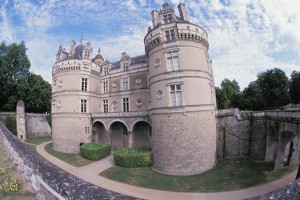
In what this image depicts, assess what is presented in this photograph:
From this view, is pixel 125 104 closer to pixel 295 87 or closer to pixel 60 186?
pixel 60 186

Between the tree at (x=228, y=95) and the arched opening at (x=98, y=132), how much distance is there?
93.9 feet

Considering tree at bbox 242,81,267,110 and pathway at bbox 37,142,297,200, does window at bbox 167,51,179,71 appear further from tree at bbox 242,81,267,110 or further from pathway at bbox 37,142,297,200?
tree at bbox 242,81,267,110

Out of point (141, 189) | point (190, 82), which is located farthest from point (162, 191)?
point (190, 82)

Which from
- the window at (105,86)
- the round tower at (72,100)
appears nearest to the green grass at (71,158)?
the round tower at (72,100)

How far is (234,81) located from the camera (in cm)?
5059

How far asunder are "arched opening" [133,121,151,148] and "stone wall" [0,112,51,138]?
23436 mm

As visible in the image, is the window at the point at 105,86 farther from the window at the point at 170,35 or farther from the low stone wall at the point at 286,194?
the low stone wall at the point at 286,194

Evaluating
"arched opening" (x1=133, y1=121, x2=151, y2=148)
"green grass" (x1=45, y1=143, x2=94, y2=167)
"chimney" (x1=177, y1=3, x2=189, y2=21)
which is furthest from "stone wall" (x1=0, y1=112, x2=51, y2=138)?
A: "chimney" (x1=177, y1=3, x2=189, y2=21)

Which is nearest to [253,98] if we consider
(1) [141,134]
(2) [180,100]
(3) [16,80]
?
(1) [141,134]

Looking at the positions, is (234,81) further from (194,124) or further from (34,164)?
(34,164)

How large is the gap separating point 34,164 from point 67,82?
22.2 m

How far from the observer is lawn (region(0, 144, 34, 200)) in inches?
225

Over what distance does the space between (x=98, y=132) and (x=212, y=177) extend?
59.7 ft

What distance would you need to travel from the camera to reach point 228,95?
45.2 m
